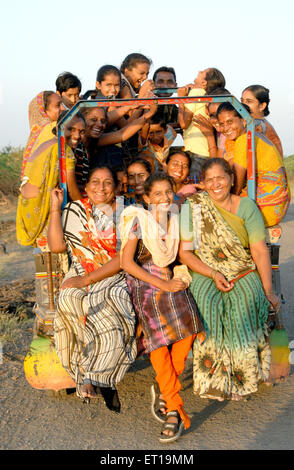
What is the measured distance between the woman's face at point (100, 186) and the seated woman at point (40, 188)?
193mm

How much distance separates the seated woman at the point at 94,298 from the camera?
3318 mm

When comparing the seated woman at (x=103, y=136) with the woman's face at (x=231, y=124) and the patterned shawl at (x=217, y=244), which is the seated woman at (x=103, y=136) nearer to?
the woman's face at (x=231, y=124)

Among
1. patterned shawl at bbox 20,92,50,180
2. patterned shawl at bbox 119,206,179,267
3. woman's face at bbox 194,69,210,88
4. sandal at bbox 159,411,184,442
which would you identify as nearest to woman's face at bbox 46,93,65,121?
patterned shawl at bbox 20,92,50,180

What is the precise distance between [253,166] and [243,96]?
1.15m

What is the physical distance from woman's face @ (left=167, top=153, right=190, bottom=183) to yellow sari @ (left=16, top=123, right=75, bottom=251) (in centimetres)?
88

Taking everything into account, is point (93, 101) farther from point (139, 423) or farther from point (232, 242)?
point (139, 423)

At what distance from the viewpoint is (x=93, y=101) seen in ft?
12.0

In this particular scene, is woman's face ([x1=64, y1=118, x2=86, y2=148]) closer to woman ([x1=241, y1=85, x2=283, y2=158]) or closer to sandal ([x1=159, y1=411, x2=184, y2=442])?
woman ([x1=241, y1=85, x2=283, y2=158])

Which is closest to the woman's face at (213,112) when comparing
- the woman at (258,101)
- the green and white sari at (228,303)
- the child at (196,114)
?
the child at (196,114)

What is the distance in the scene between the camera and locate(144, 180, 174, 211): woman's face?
Answer: 3658mm

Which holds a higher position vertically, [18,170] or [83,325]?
[18,170]

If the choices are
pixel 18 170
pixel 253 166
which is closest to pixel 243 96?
pixel 253 166

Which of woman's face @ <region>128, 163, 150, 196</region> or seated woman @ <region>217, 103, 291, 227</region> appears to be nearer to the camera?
seated woman @ <region>217, 103, 291, 227</region>

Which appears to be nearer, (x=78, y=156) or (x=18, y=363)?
(x=78, y=156)
